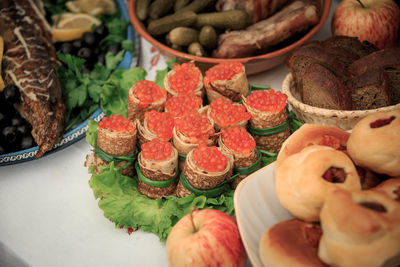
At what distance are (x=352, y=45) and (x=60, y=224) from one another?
4.33ft

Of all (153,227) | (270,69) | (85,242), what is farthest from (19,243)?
(270,69)

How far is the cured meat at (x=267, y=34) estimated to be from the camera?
171 centimetres

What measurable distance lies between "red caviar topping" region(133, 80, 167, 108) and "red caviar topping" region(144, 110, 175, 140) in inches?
2.1

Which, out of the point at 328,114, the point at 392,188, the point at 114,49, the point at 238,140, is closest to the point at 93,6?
the point at 114,49

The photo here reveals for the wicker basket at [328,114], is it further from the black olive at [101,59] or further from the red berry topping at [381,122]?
the black olive at [101,59]

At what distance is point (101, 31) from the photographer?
210 centimetres

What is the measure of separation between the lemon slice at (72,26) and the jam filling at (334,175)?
1719mm

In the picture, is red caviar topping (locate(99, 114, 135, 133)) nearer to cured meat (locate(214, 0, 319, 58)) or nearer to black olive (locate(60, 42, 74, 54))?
cured meat (locate(214, 0, 319, 58))

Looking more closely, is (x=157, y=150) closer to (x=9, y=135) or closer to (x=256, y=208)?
(x=256, y=208)

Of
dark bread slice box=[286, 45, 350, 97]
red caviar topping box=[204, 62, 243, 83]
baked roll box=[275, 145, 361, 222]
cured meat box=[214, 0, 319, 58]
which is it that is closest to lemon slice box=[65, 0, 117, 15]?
cured meat box=[214, 0, 319, 58]

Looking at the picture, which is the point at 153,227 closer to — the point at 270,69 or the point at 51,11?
the point at 270,69

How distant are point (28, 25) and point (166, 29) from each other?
70cm

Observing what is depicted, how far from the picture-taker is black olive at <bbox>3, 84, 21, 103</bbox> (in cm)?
162

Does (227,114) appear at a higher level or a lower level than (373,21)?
lower
